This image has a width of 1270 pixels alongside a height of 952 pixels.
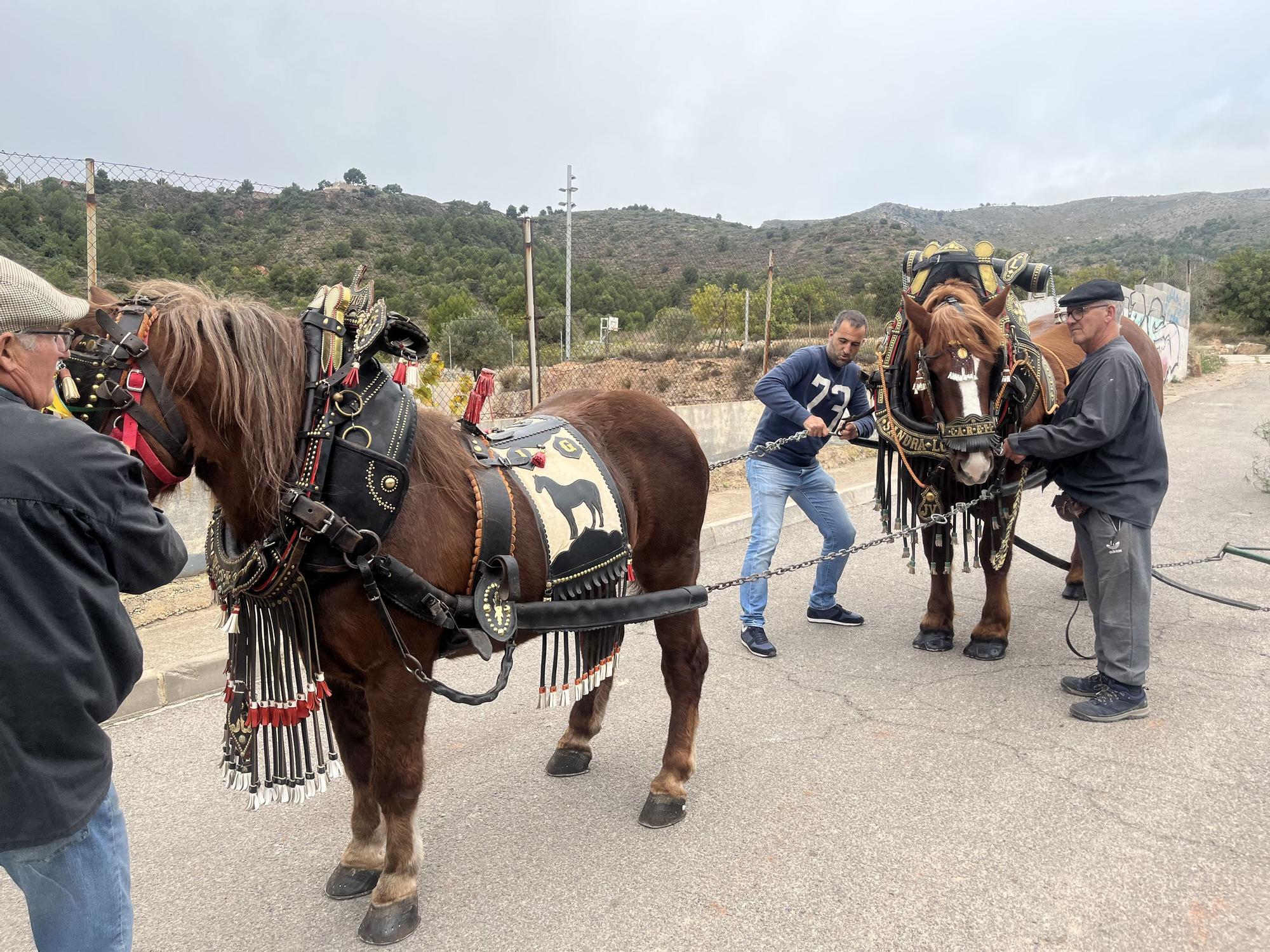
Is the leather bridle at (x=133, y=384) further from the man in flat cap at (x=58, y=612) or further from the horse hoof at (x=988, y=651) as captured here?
the horse hoof at (x=988, y=651)

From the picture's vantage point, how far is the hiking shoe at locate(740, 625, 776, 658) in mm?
4539

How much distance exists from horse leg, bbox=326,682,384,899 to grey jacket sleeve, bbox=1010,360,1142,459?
10.5 ft

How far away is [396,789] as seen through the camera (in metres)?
2.35

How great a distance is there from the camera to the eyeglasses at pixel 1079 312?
379 centimetres

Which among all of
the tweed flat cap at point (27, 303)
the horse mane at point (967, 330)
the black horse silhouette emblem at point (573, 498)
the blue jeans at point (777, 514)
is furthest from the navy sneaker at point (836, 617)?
the tweed flat cap at point (27, 303)

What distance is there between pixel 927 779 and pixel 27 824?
9.73 feet

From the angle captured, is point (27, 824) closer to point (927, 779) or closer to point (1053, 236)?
point (927, 779)

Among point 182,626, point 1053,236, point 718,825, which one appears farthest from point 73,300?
point 1053,236

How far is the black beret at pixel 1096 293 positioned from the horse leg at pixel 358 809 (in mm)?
3616

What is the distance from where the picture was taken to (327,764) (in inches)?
93.0

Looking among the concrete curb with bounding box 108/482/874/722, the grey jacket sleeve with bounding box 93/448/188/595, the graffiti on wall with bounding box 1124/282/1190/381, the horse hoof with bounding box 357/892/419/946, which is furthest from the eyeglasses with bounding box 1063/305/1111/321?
the graffiti on wall with bounding box 1124/282/1190/381

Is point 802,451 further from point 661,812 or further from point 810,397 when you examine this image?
point 661,812

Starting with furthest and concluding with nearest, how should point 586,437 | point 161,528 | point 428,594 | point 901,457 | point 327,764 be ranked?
1. point 901,457
2. point 586,437
3. point 327,764
4. point 428,594
5. point 161,528

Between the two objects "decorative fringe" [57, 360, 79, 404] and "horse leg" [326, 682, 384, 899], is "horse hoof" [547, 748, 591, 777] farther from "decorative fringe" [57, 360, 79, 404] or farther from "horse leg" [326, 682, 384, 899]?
"decorative fringe" [57, 360, 79, 404]
